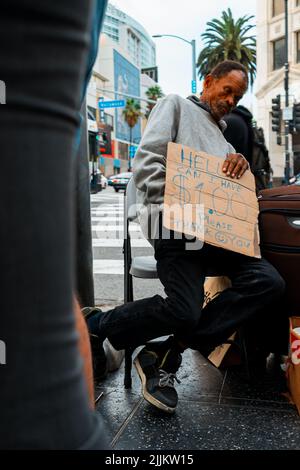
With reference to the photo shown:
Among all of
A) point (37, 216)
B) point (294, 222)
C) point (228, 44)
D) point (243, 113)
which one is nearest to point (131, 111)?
point (228, 44)

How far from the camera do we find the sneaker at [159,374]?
220 cm

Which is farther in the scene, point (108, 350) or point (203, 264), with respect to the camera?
point (108, 350)

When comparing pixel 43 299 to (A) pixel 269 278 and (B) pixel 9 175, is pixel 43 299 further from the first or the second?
(A) pixel 269 278

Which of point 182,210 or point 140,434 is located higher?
point 182,210

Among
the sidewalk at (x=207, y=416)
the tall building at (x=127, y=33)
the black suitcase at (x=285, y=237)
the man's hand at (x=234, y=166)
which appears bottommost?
the sidewalk at (x=207, y=416)

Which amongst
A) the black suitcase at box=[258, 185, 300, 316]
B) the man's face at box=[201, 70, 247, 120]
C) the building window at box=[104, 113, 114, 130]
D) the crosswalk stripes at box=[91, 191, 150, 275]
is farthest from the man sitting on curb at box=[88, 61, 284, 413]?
the building window at box=[104, 113, 114, 130]

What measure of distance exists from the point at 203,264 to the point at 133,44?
395ft

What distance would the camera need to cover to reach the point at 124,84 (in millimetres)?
83625

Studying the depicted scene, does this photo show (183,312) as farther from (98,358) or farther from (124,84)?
(124,84)

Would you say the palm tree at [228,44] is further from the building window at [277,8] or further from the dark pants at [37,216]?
the dark pants at [37,216]

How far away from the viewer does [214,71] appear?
2.70 meters

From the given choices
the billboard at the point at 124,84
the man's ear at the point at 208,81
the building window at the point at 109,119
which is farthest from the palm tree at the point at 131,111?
the man's ear at the point at 208,81

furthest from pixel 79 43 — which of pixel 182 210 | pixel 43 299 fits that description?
pixel 182 210

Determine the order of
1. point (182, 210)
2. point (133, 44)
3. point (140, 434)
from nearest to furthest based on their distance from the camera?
point (140, 434)
point (182, 210)
point (133, 44)
